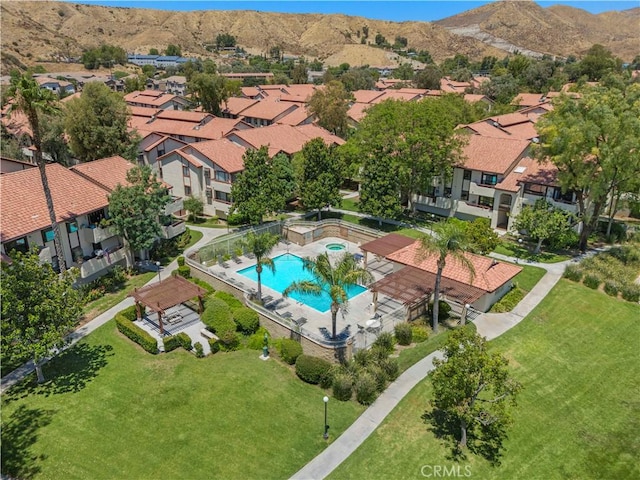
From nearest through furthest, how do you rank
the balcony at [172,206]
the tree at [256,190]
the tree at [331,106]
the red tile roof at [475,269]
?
the red tile roof at [475,269] → the balcony at [172,206] → the tree at [256,190] → the tree at [331,106]

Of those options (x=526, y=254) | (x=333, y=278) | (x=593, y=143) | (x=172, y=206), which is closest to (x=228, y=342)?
(x=333, y=278)

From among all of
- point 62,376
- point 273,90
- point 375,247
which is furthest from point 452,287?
point 273,90

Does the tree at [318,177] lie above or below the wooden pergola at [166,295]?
above

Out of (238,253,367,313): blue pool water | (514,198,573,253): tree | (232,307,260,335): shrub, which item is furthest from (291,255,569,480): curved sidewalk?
(232,307,260,335): shrub

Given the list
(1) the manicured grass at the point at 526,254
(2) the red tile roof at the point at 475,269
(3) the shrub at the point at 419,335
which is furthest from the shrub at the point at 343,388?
(1) the manicured grass at the point at 526,254

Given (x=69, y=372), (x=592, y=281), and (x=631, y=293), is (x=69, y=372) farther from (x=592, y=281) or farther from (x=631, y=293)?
(x=631, y=293)

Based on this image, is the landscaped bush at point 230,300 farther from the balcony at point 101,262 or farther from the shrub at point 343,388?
the shrub at point 343,388

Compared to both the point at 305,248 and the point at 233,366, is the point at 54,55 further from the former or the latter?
the point at 233,366
